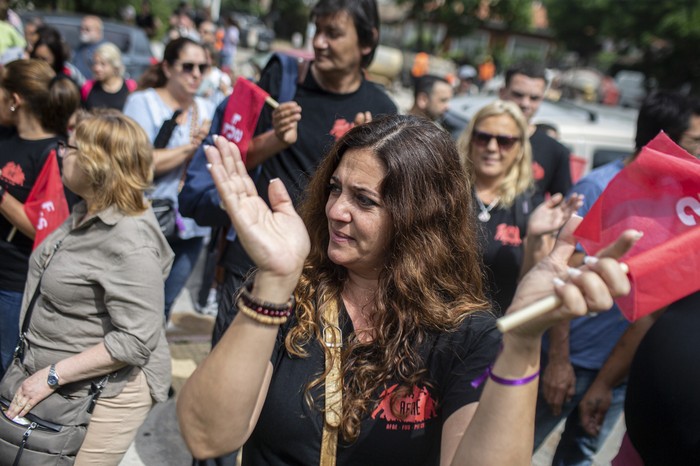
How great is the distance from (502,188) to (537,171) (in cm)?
62

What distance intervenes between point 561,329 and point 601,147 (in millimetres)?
3956

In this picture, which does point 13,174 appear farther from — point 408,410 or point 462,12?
point 462,12

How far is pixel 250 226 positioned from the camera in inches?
60.7

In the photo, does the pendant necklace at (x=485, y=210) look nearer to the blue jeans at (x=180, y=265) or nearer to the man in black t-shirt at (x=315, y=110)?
the man in black t-shirt at (x=315, y=110)

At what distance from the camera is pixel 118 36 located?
1263 centimetres

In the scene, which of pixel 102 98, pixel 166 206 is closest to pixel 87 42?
pixel 102 98

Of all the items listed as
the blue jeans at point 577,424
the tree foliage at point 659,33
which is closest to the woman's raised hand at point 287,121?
the blue jeans at point 577,424

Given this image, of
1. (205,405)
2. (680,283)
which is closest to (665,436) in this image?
(680,283)

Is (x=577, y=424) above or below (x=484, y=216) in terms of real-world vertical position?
below

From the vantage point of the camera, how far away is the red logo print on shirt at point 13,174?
132 inches

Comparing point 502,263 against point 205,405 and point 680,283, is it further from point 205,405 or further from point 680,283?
point 205,405

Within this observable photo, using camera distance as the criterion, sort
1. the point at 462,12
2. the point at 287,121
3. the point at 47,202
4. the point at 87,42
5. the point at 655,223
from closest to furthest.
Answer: the point at 655,223, the point at 287,121, the point at 47,202, the point at 87,42, the point at 462,12

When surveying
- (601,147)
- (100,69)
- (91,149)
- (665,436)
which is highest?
(91,149)

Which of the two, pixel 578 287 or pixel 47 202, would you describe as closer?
pixel 578 287
